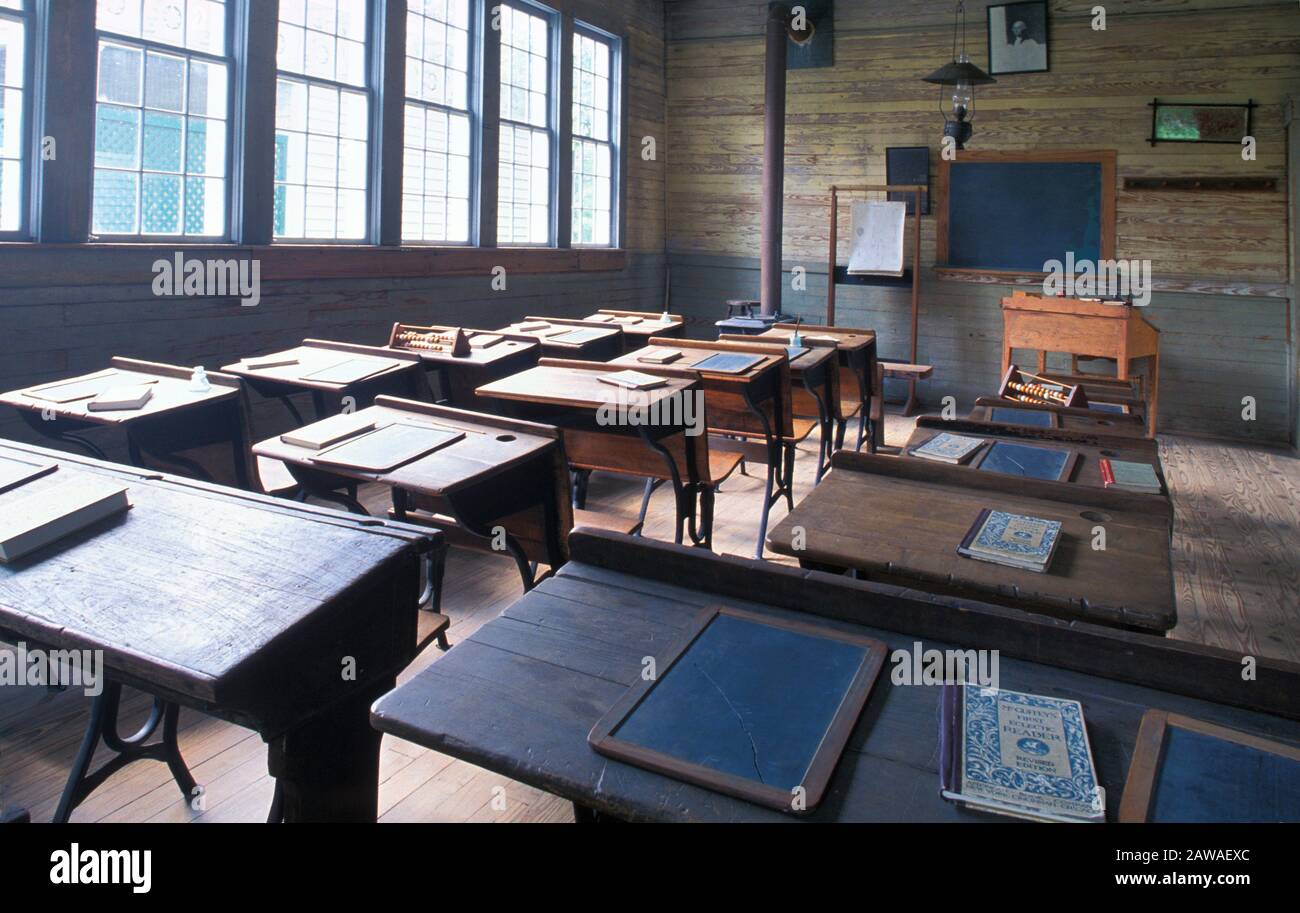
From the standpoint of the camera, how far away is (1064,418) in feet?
10.4

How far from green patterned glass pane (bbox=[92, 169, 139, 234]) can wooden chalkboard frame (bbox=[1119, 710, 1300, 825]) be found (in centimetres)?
472

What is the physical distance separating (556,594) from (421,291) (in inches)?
203

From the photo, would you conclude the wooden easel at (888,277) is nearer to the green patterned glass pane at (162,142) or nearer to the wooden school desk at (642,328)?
the wooden school desk at (642,328)

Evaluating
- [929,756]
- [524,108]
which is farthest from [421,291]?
[929,756]

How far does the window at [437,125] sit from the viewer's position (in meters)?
6.11

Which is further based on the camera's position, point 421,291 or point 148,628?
point 421,291

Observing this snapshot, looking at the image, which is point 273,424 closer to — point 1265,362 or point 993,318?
point 993,318

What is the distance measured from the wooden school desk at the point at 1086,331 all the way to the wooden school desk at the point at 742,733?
565cm

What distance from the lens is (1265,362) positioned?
23.2ft

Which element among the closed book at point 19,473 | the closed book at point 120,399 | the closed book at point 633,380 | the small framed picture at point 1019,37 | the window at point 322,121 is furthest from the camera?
the small framed picture at point 1019,37

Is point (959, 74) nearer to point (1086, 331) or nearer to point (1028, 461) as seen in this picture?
point (1086, 331)

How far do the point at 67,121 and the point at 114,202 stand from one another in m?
0.42

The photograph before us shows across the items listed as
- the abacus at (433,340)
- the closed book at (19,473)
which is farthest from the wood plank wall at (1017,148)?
the closed book at (19,473)

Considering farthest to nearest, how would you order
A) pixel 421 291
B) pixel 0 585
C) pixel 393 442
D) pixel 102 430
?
pixel 421 291
pixel 102 430
pixel 393 442
pixel 0 585
